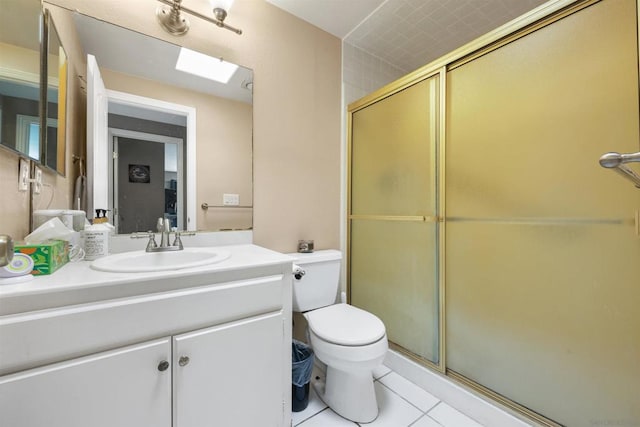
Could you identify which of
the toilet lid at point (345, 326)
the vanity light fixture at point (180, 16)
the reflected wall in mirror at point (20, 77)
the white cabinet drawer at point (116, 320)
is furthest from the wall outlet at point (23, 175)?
the toilet lid at point (345, 326)

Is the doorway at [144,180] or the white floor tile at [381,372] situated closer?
the doorway at [144,180]

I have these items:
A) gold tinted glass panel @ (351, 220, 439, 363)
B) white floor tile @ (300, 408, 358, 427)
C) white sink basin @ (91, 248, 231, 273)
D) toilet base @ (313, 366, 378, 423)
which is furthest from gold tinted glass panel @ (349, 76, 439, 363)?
white sink basin @ (91, 248, 231, 273)

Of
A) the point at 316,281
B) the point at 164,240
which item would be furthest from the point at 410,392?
Answer: the point at 164,240

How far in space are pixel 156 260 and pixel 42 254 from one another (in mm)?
396

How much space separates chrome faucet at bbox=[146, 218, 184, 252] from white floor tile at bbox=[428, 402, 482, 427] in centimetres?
149

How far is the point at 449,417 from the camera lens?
1265 mm

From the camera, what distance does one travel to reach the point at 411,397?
4.61ft

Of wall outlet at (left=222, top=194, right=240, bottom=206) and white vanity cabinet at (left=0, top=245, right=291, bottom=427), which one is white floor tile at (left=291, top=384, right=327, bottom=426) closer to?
white vanity cabinet at (left=0, top=245, right=291, bottom=427)

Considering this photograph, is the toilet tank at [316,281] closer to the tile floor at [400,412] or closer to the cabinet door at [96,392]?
the tile floor at [400,412]

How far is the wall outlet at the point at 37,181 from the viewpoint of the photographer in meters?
0.87

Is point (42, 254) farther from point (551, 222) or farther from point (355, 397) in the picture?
point (551, 222)

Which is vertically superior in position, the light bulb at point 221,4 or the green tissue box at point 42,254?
the light bulb at point 221,4

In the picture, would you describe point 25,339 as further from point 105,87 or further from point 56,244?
point 105,87

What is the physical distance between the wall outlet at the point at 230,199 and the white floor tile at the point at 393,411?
130cm
